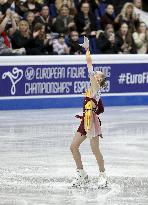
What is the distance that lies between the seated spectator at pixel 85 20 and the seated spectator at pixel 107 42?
47 centimetres

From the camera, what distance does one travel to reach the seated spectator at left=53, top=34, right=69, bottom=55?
749 inches

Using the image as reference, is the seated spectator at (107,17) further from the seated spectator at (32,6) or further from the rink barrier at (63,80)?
the rink barrier at (63,80)

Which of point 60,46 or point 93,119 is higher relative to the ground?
point 93,119

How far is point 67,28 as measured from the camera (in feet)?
64.7

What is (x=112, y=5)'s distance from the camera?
22094 millimetres

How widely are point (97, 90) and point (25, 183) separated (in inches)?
59.6

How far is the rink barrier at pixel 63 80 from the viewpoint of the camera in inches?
694

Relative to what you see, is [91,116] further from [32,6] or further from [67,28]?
[32,6]

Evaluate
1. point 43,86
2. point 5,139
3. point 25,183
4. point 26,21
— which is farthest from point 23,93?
point 25,183

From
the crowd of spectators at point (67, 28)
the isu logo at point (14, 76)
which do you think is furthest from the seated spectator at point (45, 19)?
the isu logo at point (14, 76)

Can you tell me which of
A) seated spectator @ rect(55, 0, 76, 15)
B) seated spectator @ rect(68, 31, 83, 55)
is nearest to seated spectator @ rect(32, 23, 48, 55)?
seated spectator @ rect(68, 31, 83, 55)

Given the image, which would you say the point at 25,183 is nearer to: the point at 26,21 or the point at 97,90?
the point at 97,90

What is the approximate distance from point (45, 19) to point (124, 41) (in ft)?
6.79

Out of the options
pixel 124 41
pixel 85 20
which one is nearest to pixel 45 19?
pixel 85 20
